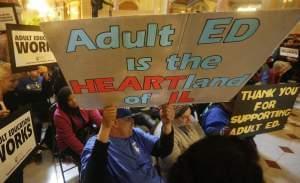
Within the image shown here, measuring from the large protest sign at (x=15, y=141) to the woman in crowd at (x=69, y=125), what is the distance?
0.95m

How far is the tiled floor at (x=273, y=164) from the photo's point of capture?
2.51m

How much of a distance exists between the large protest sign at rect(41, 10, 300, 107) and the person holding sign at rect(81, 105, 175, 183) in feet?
0.93

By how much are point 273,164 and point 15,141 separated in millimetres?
2837

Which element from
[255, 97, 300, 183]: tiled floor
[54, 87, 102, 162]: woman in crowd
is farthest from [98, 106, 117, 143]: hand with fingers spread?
[255, 97, 300, 183]: tiled floor

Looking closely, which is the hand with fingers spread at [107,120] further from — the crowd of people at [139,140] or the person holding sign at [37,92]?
the person holding sign at [37,92]

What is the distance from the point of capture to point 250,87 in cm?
145

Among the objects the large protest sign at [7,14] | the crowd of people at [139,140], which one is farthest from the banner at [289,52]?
the large protest sign at [7,14]

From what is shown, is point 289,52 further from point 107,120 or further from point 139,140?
point 107,120

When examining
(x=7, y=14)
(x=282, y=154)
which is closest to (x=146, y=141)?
(x=7, y=14)

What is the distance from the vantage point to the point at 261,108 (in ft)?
5.13

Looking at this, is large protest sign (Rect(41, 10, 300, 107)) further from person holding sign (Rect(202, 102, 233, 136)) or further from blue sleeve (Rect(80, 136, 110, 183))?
person holding sign (Rect(202, 102, 233, 136))

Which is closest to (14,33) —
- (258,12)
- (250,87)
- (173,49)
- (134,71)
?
(134,71)

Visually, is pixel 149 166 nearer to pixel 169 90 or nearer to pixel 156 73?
pixel 169 90

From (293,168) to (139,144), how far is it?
7.43 feet
